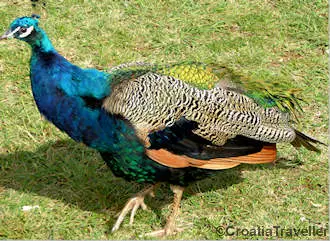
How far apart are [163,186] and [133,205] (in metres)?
0.42

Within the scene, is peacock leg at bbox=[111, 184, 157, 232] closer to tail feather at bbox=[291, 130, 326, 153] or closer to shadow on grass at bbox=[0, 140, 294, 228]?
shadow on grass at bbox=[0, 140, 294, 228]

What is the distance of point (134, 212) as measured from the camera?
424cm

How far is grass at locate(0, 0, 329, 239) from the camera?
4289mm

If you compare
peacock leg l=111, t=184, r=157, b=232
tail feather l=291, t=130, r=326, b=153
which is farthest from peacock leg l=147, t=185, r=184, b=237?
tail feather l=291, t=130, r=326, b=153

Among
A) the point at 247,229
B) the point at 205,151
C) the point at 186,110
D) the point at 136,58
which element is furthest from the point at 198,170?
the point at 136,58

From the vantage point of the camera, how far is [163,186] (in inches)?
182

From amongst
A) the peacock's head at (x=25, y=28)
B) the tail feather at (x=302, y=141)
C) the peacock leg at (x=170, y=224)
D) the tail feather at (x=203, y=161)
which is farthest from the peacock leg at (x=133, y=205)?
the peacock's head at (x=25, y=28)

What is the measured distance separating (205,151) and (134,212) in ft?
2.52

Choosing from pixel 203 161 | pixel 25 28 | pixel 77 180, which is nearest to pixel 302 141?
pixel 203 161

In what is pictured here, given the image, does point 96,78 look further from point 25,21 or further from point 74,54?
point 74,54

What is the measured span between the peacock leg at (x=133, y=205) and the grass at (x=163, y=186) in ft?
0.20

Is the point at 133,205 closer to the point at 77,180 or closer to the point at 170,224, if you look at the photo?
the point at 170,224

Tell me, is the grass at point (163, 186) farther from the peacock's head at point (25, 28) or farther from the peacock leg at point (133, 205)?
the peacock's head at point (25, 28)

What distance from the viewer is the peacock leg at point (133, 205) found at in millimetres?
4165
